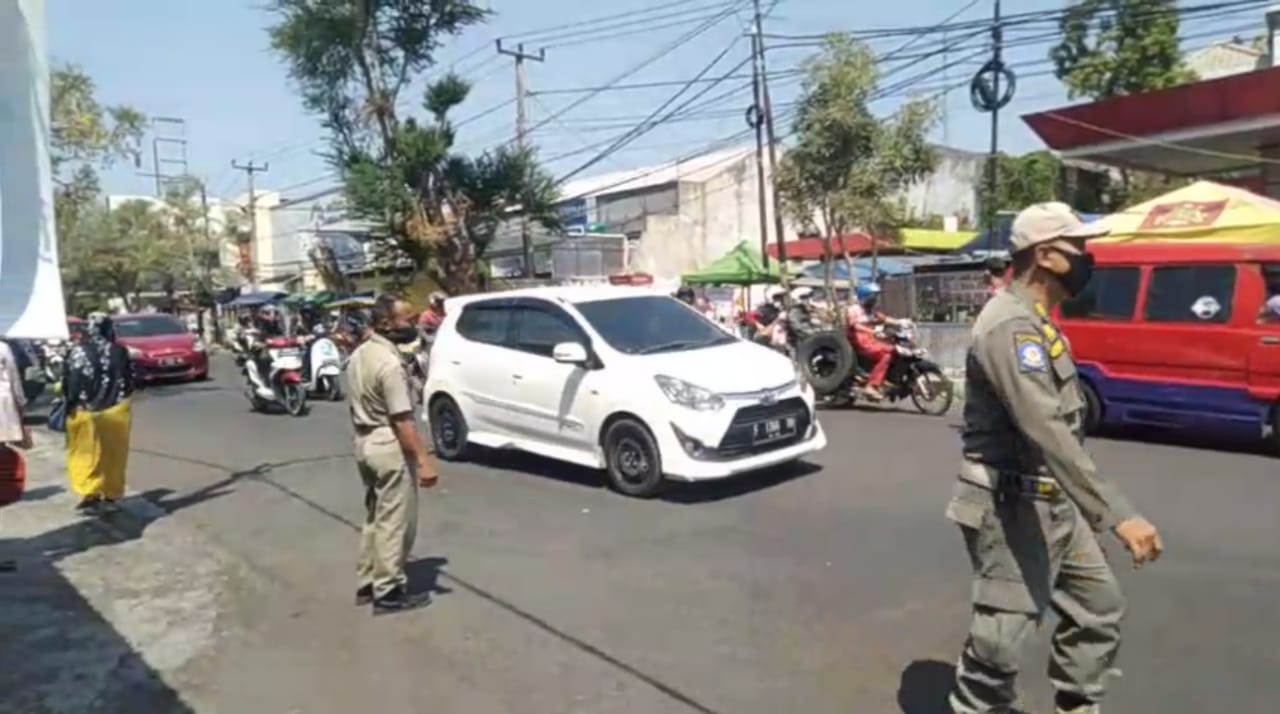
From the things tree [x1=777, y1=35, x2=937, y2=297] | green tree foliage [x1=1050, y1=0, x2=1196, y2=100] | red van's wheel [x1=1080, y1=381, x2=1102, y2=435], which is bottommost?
red van's wheel [x1=1080, y1=381, x2=1102, y2=435]

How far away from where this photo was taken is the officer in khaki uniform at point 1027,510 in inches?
132

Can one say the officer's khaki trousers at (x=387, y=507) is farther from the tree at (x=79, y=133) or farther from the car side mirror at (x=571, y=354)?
the tree at (x=79, y=133)

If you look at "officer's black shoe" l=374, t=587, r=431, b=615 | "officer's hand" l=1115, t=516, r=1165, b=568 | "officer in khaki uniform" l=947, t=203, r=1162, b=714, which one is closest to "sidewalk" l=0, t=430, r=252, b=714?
"officer's black shoe" l=374, t=587, r=431, b=615

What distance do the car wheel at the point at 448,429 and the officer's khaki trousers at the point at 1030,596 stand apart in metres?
7.17

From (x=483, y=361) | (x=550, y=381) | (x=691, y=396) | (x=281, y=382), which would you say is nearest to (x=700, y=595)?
(x=691, y=396)

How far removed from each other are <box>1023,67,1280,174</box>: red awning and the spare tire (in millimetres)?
7645

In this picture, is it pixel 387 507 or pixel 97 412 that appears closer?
pixel 387 507

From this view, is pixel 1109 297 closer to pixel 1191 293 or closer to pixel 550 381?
pixel 1191 293

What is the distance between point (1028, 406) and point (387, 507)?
3.55 metres

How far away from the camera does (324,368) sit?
16.6 meters

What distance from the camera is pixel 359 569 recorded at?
5863mm

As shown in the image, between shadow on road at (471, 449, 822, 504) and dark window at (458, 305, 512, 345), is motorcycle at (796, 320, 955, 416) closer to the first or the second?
shadow on road at (471, 449, 822, 504)

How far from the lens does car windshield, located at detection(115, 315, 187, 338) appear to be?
2189cm

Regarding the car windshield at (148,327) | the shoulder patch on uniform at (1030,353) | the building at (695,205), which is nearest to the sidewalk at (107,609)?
the shoulder patch on uniform at (1030,353)
